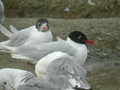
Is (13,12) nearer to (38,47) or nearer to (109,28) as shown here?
(109,28)

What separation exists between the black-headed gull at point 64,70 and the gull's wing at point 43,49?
1.43 feet

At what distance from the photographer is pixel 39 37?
517 cm

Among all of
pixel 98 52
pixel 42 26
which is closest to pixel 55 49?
pixel 42 26

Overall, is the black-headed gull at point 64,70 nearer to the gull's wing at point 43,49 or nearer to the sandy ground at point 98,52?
the gull's wing at point 43,49

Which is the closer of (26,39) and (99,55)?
(26,39)

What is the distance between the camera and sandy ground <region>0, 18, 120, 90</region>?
4977 millimetres

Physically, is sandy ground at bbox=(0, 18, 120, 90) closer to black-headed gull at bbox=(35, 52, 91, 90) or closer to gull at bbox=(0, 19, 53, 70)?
gull at bbox=(0, 19, 53, 70)

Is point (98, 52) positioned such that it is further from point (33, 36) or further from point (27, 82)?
point (27, 82)

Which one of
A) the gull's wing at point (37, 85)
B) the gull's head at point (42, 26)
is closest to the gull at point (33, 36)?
the gull's head at point (42, 26)

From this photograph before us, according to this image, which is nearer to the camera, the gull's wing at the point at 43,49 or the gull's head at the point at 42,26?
the gull's wing at the point at 43,49

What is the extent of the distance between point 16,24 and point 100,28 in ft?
5.34

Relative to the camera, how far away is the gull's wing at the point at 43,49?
15.8ft

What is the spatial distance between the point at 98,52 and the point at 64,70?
2.05 m

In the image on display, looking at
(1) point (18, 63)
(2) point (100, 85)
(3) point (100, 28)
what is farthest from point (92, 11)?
(2) point (100, 85)
